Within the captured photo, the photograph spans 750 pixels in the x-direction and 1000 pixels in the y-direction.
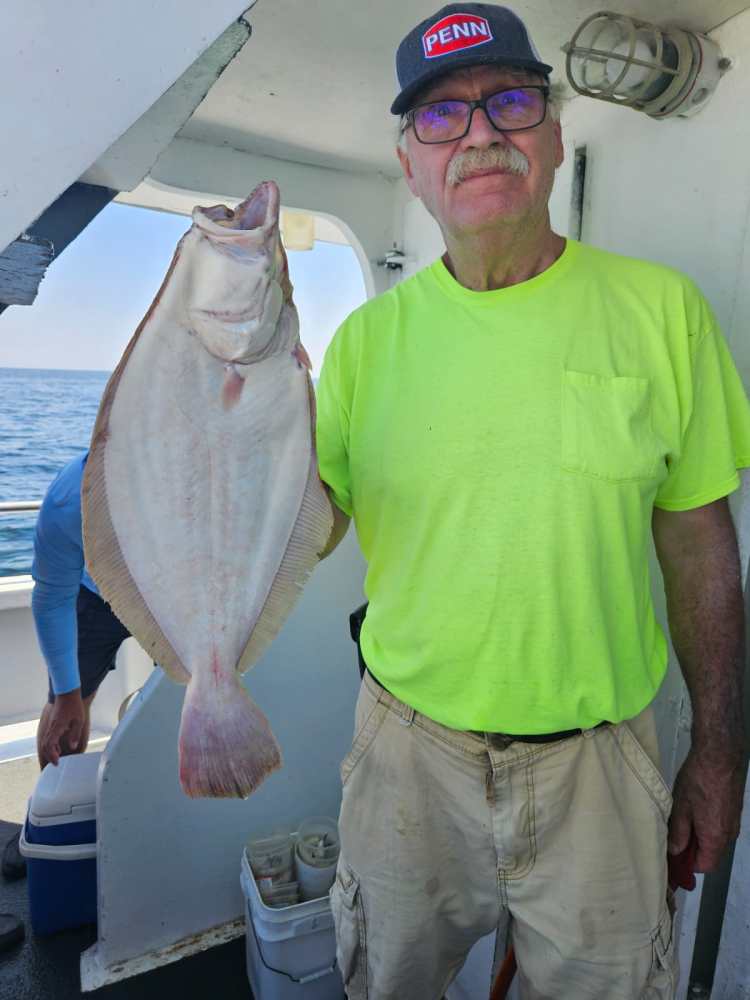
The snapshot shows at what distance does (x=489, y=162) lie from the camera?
4.31 feet

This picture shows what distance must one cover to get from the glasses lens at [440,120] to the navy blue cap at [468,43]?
49 millimetres

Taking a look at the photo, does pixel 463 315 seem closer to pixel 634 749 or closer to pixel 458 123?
pixel 458 123

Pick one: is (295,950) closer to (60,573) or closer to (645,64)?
(60,573)

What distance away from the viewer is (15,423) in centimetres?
2612

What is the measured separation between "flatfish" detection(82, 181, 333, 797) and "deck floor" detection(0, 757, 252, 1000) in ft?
5.70

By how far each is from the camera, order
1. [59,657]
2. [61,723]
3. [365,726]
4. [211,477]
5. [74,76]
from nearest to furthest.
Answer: [74,76], [211,477], [365,726], [59,657], [61,723]

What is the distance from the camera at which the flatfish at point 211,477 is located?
975mm

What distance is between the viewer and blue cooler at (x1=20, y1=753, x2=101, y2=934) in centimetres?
240

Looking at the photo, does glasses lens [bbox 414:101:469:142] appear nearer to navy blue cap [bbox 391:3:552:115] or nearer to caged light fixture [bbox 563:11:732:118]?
navy blue cap [bbox 391:3:552:115]

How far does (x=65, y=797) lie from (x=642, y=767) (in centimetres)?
204

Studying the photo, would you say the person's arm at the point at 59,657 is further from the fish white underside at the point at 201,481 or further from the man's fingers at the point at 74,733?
the fish white underside at the point at 201,481

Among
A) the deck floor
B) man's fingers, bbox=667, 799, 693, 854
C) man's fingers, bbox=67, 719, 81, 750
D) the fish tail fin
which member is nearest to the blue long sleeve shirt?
man's fingers, bbox=67, 719, 81, 750

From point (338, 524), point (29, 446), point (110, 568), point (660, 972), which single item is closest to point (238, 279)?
point (110, 568)

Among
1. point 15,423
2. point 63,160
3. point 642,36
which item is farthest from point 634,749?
point 15,423
